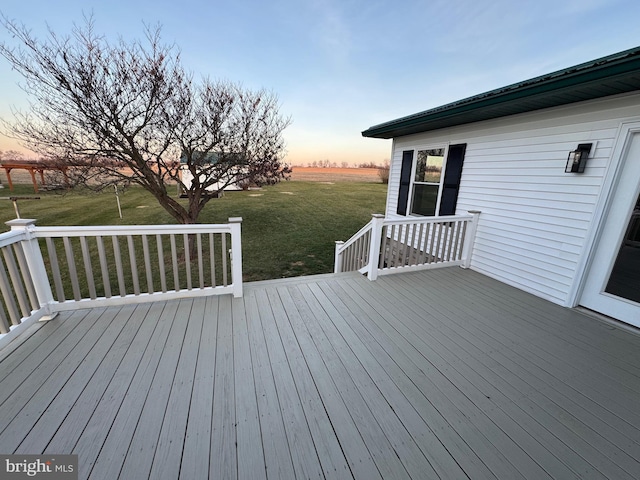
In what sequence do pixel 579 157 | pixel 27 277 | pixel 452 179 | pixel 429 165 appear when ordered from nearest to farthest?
pixel 27 277 → pixel 579 157 → pixel 452 179 → pixel 429 165

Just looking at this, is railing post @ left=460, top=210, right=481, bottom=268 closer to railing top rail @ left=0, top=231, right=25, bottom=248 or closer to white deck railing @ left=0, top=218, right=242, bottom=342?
white deck railing @ left=0, top=218, right=242, bottom=342

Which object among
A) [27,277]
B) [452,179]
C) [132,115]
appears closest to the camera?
[27,277]

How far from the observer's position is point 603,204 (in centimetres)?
266

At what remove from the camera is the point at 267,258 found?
7262 millimetres

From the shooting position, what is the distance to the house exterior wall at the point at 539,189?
2732mm

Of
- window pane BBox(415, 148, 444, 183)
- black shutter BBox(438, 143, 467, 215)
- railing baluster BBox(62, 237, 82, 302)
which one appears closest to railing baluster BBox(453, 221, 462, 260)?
black shutter BBox(438, 143, 467, 215)

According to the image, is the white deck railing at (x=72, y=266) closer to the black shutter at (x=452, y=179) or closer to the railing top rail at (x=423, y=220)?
the railing top rail at (x=423, y=220)

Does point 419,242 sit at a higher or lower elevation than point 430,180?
lower

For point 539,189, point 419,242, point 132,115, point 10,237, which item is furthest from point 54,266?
point 539,189

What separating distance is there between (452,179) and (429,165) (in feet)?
2.13

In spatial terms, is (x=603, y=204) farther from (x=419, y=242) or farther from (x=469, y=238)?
(x=419, y=242)

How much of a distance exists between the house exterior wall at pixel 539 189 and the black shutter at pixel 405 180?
1.16 m

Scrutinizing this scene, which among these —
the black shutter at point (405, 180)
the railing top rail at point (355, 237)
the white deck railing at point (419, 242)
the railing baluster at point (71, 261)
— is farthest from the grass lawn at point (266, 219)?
the railing baluster at point (71, 261)

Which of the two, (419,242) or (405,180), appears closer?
(419,242)
